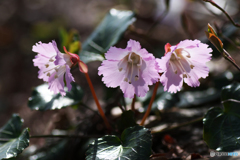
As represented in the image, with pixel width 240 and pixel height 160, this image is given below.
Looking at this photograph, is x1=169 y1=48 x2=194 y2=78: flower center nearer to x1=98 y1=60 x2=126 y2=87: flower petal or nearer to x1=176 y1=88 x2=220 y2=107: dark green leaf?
x1=98 y1=60 x2=126 y2=87: flower petal

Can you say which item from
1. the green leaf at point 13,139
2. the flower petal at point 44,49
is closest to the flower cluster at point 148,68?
the flower petal at point 44,49

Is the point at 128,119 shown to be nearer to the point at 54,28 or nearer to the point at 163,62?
the point at 163,62

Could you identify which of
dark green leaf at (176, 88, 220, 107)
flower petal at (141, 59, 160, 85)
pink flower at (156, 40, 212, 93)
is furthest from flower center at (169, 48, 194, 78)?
dark green leaf at (176, 88, 220, 107)

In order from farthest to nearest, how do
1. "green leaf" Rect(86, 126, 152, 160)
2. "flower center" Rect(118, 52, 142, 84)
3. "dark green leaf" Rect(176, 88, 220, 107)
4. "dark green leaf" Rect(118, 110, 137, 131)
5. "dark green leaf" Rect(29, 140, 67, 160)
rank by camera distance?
"dark green leaf" Rect(176, 88, 220, 107), "dark green leaf" Rect(29, 140, 67, 160), "dark green leaf" Rect(118, 110, 137, 131), "flower center" Rect(118, 52, 142, 84), "green leaf" Rect(86, 126, 152, 160)

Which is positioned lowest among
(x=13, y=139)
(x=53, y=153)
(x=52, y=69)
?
(x=53, y=153)

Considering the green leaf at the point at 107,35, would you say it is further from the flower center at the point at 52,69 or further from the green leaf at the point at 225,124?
the green leaf at the point at 225,124

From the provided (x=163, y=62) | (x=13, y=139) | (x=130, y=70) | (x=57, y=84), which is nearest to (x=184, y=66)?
A: (x=163, y=62)
